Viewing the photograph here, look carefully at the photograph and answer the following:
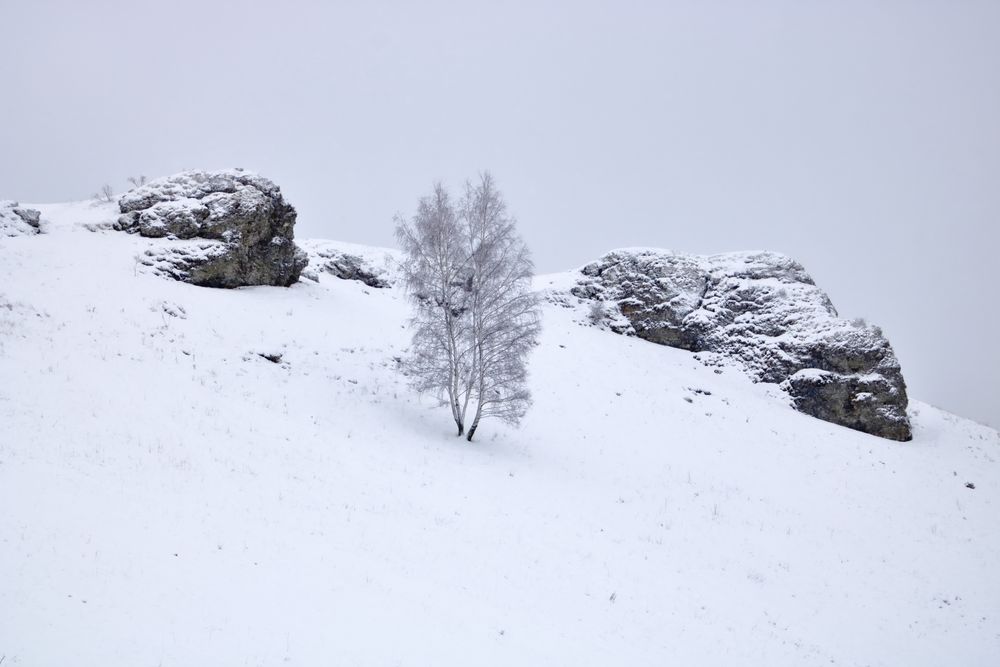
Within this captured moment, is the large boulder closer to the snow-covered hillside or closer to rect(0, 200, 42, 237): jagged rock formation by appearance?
the snow-covered hillside

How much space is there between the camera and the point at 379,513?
12.8m

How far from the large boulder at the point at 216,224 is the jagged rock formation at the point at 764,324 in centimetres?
2525

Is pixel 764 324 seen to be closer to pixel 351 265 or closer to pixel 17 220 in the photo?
pixel 351 265

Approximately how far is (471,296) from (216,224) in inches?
601

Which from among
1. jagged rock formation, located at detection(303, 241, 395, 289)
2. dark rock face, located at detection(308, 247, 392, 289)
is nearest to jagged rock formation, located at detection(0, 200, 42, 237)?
jagged rock formation, located at detection(303, 241, 395, 289)

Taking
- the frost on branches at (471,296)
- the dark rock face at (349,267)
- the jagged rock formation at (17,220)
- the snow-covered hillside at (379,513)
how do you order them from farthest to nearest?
the dark rock face at (349,267) → the jagged rock formation at (17,220) → the frost on branches at (471,296) → the snow-covered hillside at (379,513)

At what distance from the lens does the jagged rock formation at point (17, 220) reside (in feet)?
78.5

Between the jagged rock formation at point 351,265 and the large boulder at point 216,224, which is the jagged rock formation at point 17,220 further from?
the jagged rock formation at point 351,265

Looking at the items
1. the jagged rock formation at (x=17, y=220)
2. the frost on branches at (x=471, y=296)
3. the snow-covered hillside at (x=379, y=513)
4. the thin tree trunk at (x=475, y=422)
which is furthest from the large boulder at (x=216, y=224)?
the thin tree trunk at (x=475, y=422)

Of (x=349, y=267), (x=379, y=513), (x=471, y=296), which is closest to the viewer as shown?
(x=379, y=513)

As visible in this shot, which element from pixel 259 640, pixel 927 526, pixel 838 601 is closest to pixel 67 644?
pixel 259 640

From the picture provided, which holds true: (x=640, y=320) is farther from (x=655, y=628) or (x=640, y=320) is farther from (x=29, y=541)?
(x=29, y=541)

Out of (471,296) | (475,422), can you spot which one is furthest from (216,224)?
(475,422)

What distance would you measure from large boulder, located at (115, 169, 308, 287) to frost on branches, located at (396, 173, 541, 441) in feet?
38.0
